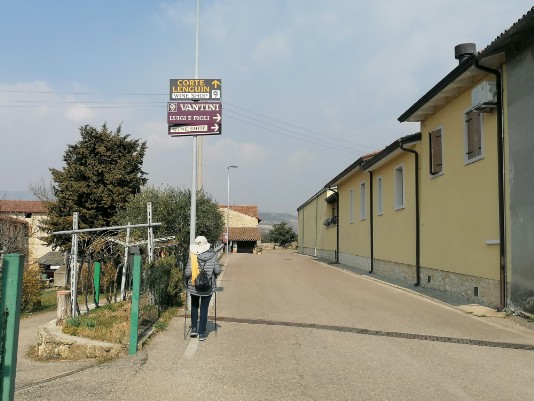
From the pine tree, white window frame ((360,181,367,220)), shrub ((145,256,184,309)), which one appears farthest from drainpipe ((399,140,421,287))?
the pine tree

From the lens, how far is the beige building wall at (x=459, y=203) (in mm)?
10398

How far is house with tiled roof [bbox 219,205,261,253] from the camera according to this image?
69.9 metres

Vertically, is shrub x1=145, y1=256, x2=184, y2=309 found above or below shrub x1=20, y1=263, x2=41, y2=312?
above

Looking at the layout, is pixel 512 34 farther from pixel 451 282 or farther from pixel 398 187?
pixel 398 187

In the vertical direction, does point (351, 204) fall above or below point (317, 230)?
above

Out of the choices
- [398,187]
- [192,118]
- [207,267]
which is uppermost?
[192,118]

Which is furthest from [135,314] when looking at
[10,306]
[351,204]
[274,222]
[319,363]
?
[274,222]

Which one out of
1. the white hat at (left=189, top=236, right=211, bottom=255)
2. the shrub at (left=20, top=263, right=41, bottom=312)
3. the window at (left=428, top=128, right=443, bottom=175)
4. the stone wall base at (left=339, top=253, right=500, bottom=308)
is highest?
the window at (left=428, top=128, right=443, bottom=175)

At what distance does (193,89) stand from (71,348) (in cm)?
603

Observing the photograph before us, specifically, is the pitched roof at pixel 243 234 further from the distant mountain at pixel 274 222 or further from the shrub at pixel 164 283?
the shrub at pixel 164 283

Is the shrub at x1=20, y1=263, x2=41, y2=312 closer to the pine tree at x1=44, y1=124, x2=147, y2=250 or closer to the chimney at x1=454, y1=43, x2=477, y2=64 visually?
the pine tree at x1=44, y1=124, x2=147, y2=250

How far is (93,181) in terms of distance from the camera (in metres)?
28.6

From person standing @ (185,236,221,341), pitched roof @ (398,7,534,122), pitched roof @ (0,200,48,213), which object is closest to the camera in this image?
person standing @ (185,236,221,341)

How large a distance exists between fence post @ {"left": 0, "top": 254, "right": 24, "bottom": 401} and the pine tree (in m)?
25.0
